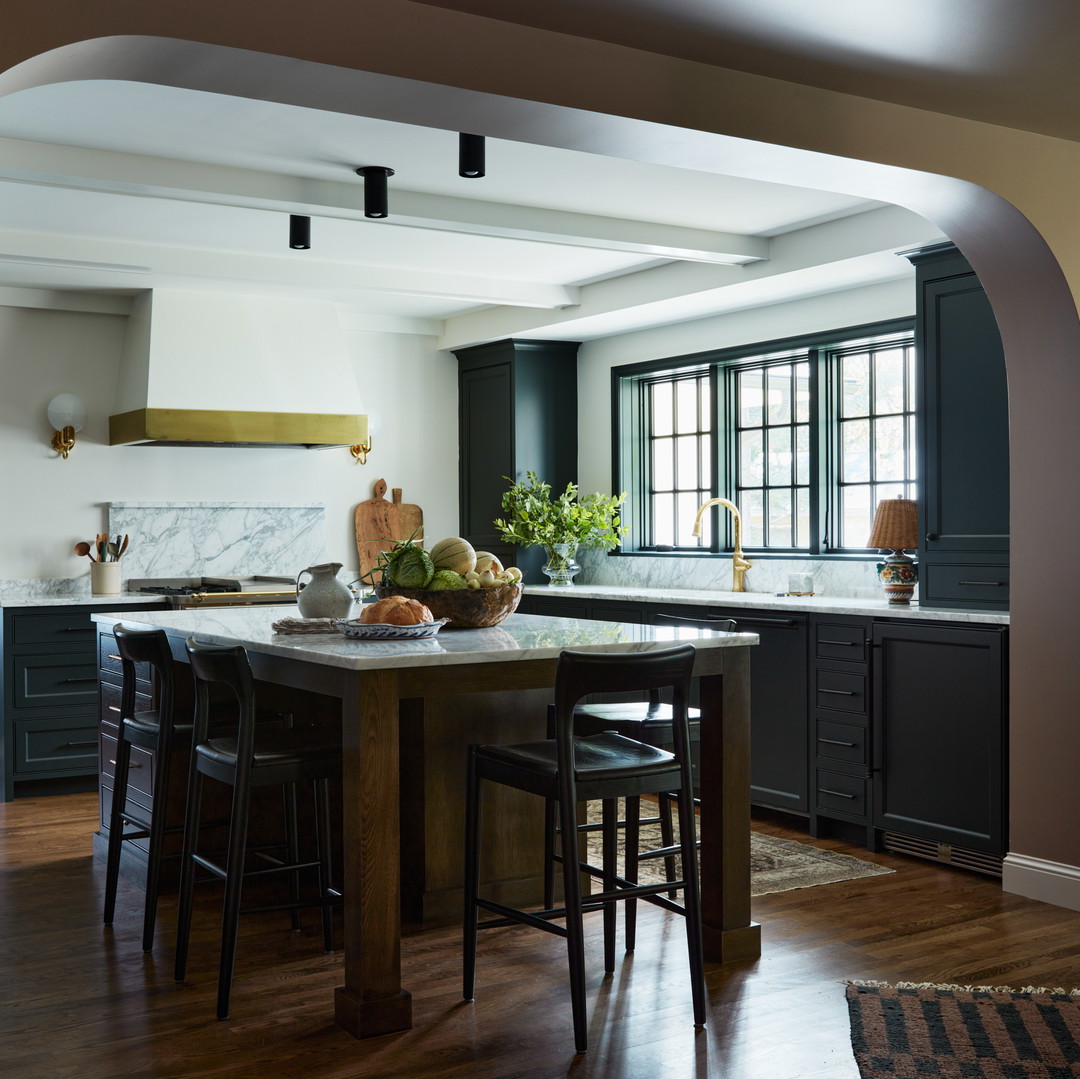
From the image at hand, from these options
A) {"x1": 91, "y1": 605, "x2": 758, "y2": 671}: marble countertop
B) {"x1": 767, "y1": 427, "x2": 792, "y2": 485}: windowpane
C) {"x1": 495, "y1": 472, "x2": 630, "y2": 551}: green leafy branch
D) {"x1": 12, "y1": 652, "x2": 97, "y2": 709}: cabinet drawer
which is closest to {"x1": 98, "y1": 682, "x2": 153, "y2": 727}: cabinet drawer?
{"x1": 91, "y1": 605, "x2": 758, "y2": 671}: marble countertop

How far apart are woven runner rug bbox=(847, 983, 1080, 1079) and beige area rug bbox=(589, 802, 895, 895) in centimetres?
107

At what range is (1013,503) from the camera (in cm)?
434

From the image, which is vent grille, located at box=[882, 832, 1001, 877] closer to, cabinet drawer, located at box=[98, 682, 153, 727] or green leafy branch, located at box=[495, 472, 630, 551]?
green leafy branch, located at box=[495, 472, 630, 551]

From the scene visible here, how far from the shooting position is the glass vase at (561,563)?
709 cm

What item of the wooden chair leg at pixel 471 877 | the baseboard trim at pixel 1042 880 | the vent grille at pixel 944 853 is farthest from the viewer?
the vent grille at pixel 944 853

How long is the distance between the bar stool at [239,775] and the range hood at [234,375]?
3.27 meters

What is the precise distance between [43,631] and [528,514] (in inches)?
106

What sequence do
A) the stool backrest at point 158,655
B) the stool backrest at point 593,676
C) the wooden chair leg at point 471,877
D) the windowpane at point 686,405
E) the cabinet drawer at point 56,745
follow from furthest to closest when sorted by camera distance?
the windowpane at point 686,405 → the cabinet drawer at point 56,745 → the stool backrest at point 158,655 → the wooden chair leg at point 471,877 → the stool backrest at point 593,676

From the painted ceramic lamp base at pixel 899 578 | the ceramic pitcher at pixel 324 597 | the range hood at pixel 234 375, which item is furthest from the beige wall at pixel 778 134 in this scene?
the range hood at pixel 234 375

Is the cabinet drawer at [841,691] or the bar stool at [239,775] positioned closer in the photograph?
the bar stool at [239,775]

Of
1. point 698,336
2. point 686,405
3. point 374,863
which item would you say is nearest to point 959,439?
point 698,336

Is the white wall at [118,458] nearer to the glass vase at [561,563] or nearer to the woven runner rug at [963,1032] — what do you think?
the glass vase at [561,563]

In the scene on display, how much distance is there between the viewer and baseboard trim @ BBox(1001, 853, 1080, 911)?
161 inches

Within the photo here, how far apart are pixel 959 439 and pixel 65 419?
4709 millimetres
